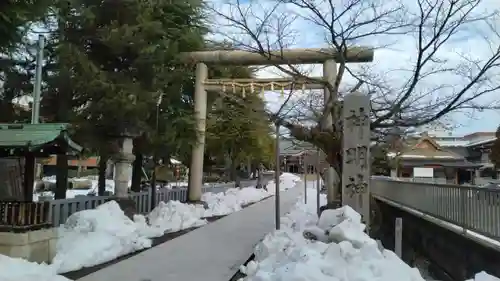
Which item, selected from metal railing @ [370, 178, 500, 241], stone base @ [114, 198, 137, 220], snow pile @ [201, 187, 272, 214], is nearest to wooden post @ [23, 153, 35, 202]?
stone base @ [114, 198, 137, 220]

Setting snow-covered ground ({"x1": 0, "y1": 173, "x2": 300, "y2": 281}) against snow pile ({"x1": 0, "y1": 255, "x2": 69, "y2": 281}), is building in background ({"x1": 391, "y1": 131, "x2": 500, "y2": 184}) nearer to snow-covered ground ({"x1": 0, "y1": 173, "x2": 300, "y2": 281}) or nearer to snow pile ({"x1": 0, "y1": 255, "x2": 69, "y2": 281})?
snow-covered ground ({"x1": 0, "y1": 173, "x2": 300, "y2": 281})

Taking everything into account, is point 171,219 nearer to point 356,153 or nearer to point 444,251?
point 356,153

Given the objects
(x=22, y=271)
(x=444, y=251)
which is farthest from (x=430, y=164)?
(x=22, y=271)

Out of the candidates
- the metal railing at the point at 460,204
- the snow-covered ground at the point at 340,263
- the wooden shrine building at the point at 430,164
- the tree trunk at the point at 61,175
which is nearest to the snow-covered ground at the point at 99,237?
the snow-covered ground at the point at 340,263

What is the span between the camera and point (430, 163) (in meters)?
41.4

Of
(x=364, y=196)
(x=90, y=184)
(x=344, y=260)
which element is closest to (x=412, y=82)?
(x=364, y=196)

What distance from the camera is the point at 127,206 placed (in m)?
15.1

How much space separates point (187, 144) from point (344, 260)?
12.5 metres

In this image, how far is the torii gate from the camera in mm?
17703

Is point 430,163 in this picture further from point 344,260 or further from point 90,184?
point 344,260

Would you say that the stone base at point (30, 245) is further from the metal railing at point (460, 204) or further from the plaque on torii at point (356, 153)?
the metal railing at point (460, 204)

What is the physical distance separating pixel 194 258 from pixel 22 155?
3.81 m

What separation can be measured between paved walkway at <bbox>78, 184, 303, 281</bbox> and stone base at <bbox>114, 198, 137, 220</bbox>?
7.41 feet

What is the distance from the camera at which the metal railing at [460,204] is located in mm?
9086
